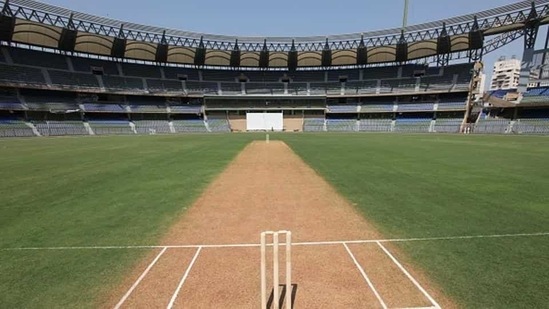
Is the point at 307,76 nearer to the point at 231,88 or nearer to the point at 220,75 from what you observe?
the point at 231,88

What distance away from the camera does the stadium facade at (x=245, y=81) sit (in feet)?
165

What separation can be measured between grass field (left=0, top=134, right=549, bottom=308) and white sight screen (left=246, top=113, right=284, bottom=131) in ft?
179

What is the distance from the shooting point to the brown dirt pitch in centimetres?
474

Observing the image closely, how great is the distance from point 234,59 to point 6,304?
7006 cm

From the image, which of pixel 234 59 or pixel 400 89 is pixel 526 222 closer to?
pixel 400 89

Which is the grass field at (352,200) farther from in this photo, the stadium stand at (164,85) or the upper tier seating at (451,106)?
the stadium stand at (164,85)

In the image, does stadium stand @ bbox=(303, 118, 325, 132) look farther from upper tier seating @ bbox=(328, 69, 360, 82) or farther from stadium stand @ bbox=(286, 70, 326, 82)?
upper tier seating @ bbox=(328, 69, 360, 82)

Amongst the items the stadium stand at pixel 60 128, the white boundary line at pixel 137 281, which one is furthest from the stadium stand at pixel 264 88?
the white boundary line at pixel 137 281

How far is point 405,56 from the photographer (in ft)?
209

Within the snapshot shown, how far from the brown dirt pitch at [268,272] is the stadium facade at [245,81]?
55.7m

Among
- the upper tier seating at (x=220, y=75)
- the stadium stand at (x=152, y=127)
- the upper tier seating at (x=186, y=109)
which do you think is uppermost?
the upper tier seating at (x=220, y=75)

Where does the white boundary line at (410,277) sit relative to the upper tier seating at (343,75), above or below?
below

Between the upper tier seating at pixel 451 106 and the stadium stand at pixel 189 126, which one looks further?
the stadium stand at pixel 189 126

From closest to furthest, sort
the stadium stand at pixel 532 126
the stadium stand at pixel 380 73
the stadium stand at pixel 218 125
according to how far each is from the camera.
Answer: the stadium stand at pixel 532 126, the stadium stand at pixel 218 125, the stadium stand at pixel 380 73
